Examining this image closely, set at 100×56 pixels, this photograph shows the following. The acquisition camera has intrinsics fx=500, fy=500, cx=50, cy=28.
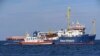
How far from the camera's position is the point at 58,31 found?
120 m

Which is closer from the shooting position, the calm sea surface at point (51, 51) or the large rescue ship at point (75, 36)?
the calm sea surface at point (51, 51)

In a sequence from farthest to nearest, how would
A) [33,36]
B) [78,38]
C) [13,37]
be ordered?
[13,37] → [33,36] → [78,38]

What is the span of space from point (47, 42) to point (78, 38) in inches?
298

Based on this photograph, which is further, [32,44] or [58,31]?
[58,31]

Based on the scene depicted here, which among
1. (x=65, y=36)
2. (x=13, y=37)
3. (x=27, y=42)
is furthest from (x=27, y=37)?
(x=13, y=37)

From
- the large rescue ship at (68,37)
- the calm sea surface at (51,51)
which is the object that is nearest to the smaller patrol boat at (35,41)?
the large rescue ship at (68,37)

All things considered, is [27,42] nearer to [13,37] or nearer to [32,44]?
[32,44]

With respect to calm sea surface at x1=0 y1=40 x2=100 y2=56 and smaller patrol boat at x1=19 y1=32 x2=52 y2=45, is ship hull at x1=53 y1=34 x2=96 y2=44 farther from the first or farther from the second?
calm sea surface at x1=0 y1=40 x2=100 y2=56

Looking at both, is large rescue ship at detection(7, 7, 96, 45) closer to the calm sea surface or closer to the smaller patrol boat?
the smaller patrol boat

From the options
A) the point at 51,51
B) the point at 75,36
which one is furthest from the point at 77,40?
the point at 51,51

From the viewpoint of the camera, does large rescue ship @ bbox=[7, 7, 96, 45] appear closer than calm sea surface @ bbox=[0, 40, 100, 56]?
No

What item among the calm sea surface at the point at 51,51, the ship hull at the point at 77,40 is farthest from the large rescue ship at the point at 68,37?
the calm sea surface at the point at 51,51

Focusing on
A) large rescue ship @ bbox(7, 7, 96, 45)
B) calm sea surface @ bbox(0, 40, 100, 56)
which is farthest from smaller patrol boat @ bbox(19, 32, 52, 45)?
calm sea surface @ bbox(0, 40, 100, 56)

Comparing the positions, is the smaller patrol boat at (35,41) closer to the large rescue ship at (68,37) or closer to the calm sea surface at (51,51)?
the large rescue ship at (68,37)
